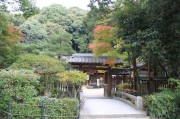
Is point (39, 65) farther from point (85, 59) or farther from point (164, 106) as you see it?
point (85, 59)

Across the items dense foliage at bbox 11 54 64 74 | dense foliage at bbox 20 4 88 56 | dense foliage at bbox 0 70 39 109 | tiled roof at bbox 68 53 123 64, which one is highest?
dense foliage at bbox 20 4 88 56

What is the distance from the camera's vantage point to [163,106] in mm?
11344

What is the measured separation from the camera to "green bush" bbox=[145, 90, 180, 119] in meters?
11.2

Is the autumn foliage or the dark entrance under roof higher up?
the autumn foliage

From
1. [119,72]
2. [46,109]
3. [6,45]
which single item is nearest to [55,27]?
[119,72]

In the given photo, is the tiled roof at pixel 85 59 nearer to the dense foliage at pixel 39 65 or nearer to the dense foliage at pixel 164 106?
the dense foliage at pixel 39 65

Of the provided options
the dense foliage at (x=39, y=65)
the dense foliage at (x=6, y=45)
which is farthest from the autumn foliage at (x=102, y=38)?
the dense foliage at (x=39, y=65)

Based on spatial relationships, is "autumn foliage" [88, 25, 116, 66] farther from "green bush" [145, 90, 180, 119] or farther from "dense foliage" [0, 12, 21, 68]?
"green bush" [145, 90, 180, 119]

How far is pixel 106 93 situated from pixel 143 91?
592cm

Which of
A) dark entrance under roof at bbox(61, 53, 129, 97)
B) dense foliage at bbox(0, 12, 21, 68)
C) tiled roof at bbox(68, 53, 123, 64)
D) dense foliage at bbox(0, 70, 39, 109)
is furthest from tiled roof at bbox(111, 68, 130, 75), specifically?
dense foliage at bbox(0, 70, 39, 109)

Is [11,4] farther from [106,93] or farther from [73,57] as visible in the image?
[106,93]

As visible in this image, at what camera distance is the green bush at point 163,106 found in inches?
442

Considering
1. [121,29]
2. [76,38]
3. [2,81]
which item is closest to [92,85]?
[76,38]

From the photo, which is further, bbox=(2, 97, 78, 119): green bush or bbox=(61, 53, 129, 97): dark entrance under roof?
bbox=(61, 53, 129, 97): dark entrance under roof
